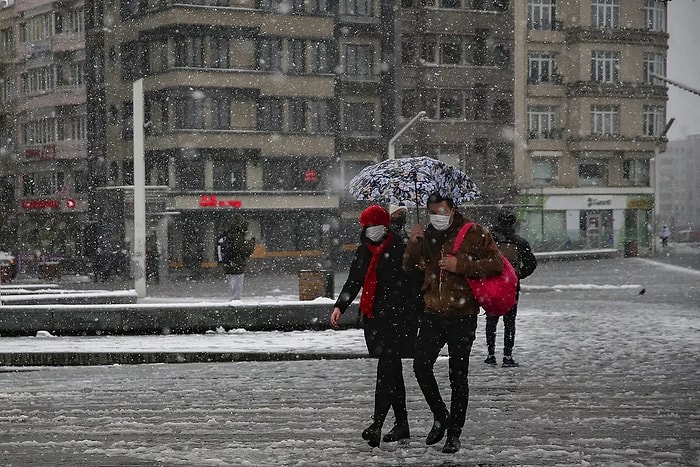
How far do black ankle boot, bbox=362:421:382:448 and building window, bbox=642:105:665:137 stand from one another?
6713 centimetres

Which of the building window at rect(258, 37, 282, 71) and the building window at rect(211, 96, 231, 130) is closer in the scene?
the building window at rect(211, 96, 231, 130)

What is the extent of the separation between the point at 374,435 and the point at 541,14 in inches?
2594

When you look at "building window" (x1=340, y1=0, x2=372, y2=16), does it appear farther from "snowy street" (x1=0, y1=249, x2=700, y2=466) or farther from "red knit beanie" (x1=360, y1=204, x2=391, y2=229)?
"red knit beanie" (x1=360, y1=204, x2=391, y2=229)

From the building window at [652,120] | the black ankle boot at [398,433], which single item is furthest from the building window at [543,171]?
the black ankle boot at [398,433]

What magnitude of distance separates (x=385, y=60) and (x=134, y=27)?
1363 centimetres

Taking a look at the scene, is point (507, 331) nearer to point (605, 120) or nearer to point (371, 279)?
point (371, 279)

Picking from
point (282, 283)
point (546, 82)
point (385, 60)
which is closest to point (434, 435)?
point (282, 283)

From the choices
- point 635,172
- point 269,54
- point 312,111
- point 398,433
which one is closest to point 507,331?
point 398,433

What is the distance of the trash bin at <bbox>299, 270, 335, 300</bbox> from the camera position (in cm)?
2295

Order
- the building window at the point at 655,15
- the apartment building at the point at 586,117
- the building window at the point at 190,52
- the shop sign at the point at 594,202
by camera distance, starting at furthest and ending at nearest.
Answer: the building window at the point at 655,15, the shop sign at the point at 594,202, the apartment building at the point at 586,117, the building window at the point at 190,52

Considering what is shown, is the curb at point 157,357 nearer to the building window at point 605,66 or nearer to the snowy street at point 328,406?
the snowy street at point 328,406

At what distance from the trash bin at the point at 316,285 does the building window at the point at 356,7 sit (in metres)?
42.3

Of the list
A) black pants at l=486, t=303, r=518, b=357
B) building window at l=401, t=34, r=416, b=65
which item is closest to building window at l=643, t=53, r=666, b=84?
building window at l=401, t=34, r=416, b=65

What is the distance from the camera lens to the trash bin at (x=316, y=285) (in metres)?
23.0
